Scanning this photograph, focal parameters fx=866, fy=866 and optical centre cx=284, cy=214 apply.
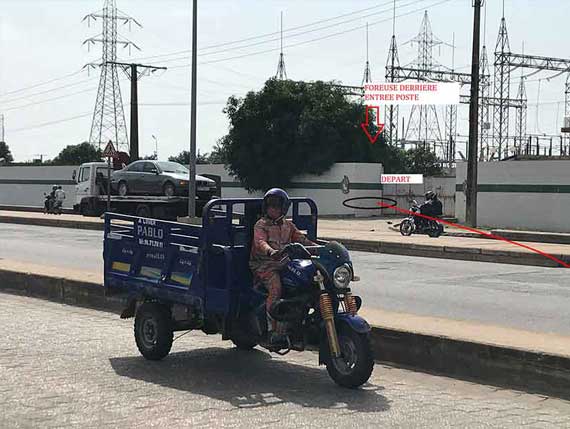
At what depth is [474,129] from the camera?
1190 inches

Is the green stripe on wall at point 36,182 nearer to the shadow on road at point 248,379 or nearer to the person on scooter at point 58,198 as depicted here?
the person on scooter at point 58,198

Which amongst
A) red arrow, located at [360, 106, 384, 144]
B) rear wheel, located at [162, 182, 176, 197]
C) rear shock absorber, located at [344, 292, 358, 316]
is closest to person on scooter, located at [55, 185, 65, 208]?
rear wheel, located at [162, 182, 176, 197]

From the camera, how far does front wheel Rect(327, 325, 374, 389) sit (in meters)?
6.50

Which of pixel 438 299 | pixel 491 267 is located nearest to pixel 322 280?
pixel 438 299

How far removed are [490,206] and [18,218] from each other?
18149mm

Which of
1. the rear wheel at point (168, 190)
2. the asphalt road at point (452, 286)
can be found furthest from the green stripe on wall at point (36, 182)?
the asphalt road at point (452, 286)

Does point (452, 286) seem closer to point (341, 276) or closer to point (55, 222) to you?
point (341, 276)

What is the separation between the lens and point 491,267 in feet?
55.9

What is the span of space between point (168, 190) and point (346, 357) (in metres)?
24.6

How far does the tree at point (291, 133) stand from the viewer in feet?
131

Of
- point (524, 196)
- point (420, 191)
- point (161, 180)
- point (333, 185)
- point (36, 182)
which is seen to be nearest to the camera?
point (161, 180)

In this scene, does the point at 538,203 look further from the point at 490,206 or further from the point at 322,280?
the point at 322,280

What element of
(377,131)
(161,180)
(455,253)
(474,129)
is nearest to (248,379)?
(455,253)

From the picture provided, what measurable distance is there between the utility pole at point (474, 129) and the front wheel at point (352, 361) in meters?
24.3
